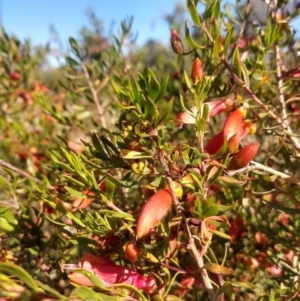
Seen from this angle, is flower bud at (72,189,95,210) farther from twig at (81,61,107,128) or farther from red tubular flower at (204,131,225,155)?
twig at (81,61,107,128)

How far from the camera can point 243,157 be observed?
52cm

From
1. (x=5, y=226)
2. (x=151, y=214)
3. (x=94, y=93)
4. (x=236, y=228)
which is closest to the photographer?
(x=151, y=214)

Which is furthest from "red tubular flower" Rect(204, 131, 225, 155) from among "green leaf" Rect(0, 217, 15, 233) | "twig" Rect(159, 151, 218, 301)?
"green leaf" Rect(0, 217, 15, 233)

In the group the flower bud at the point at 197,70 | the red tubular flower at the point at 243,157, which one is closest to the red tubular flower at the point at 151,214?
the red tubular flower at the point at 243,157

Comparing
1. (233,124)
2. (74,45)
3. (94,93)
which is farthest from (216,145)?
(74,45)

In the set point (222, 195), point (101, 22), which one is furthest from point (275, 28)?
point (101, 22)

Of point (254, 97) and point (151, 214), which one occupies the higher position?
point (254, 97)

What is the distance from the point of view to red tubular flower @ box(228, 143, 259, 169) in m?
0.52

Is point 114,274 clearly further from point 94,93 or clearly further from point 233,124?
point 94,93

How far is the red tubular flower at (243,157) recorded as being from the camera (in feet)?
1.72

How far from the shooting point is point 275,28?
673 millimetres

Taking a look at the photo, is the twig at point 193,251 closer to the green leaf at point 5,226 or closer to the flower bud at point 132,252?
the flower bud at point 132,252

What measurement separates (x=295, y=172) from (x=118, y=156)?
1.30 ft

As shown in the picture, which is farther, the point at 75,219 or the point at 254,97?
the point at 254,97
